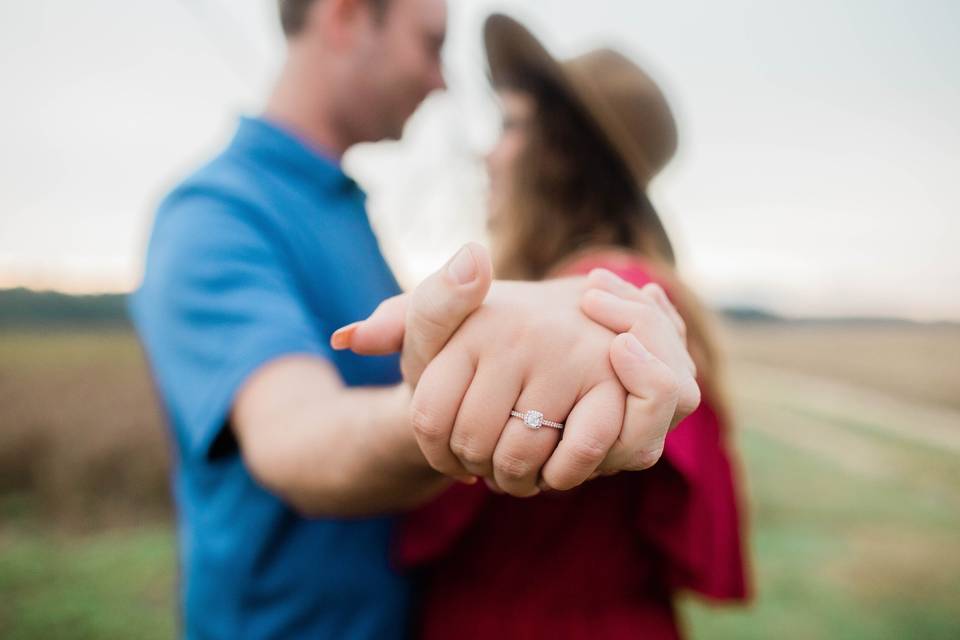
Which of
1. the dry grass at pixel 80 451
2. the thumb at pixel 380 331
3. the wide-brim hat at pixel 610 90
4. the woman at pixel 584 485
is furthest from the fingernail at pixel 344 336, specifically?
the dry grass at pixel 80 451

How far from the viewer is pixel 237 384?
112 centimetres

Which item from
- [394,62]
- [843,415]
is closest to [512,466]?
[394,62]

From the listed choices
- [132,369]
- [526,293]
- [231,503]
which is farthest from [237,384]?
[132,369]

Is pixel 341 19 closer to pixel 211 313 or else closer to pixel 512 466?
pixel 211 313

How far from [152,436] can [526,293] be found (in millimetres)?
11061

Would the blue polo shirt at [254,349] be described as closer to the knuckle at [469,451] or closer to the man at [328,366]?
the man at [328,366]

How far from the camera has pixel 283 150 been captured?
67.5 inches

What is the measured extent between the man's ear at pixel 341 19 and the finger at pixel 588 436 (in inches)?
69.2

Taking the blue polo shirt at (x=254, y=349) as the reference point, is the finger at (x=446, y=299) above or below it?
above

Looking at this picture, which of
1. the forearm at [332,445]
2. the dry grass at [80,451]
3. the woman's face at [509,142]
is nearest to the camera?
the forearm at [332,445]

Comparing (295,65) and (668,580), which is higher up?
(295,65)

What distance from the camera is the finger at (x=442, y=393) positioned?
0.73 m

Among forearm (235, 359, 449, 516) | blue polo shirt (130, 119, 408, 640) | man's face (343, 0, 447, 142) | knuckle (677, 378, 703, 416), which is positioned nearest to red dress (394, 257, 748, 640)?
blue polo shirt (130, 119, 408, 640)

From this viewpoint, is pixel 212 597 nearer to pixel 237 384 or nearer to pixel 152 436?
pixel 237 384
